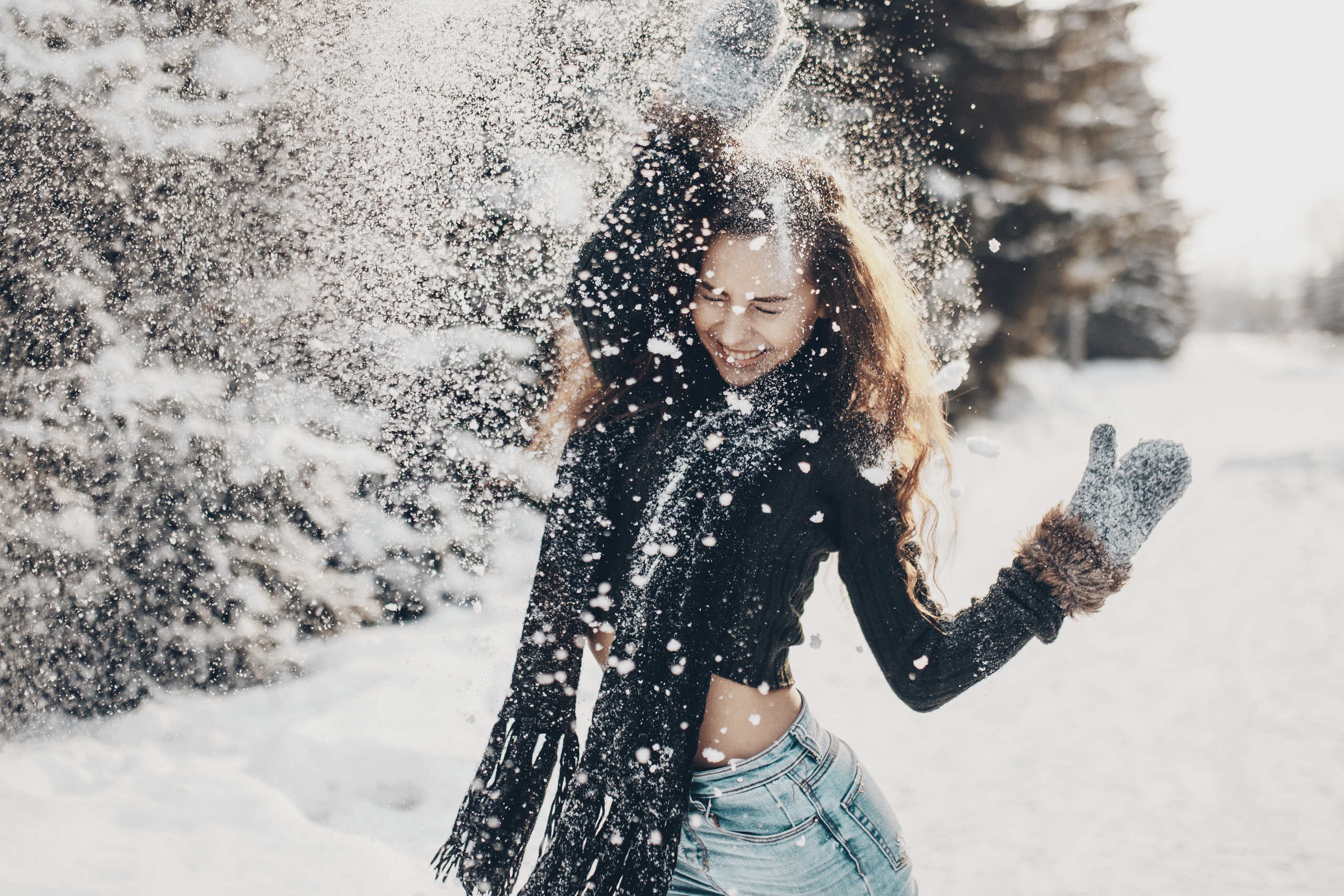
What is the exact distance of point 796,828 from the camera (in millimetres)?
1148

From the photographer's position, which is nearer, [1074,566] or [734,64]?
[1074,566]

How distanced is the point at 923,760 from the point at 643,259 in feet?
8.50

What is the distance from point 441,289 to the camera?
3.19 metres


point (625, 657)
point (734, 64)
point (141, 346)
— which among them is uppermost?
point (141, 346)

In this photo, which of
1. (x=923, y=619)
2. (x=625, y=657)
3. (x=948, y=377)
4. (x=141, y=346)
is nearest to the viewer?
(x=923, y=619)

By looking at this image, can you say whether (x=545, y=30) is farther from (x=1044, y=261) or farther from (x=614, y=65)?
(x=1044, y=261)

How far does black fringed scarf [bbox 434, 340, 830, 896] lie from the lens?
1.20 m

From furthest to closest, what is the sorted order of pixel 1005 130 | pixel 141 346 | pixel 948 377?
pixel 1005 130 < pixel 141 346 < pixel 948 377

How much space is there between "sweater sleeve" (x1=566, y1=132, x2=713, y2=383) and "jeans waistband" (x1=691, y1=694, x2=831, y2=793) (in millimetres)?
713

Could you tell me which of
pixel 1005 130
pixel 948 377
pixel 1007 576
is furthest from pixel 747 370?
pixel 1005 130

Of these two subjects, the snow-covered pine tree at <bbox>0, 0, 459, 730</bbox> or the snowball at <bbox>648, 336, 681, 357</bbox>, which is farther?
the snow-covered pine tree at <bbox>0, 0, 459, 730</bbox>

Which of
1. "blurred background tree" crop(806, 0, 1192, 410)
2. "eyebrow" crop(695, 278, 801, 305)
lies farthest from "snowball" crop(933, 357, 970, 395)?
"blurred background tree" crop(806, 0, 1192, 410)

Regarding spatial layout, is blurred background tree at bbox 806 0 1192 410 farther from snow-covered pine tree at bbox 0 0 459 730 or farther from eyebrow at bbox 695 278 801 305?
eyebrow at bbox 695 278 801 305

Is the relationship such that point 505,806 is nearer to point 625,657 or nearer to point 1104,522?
point 625,657
